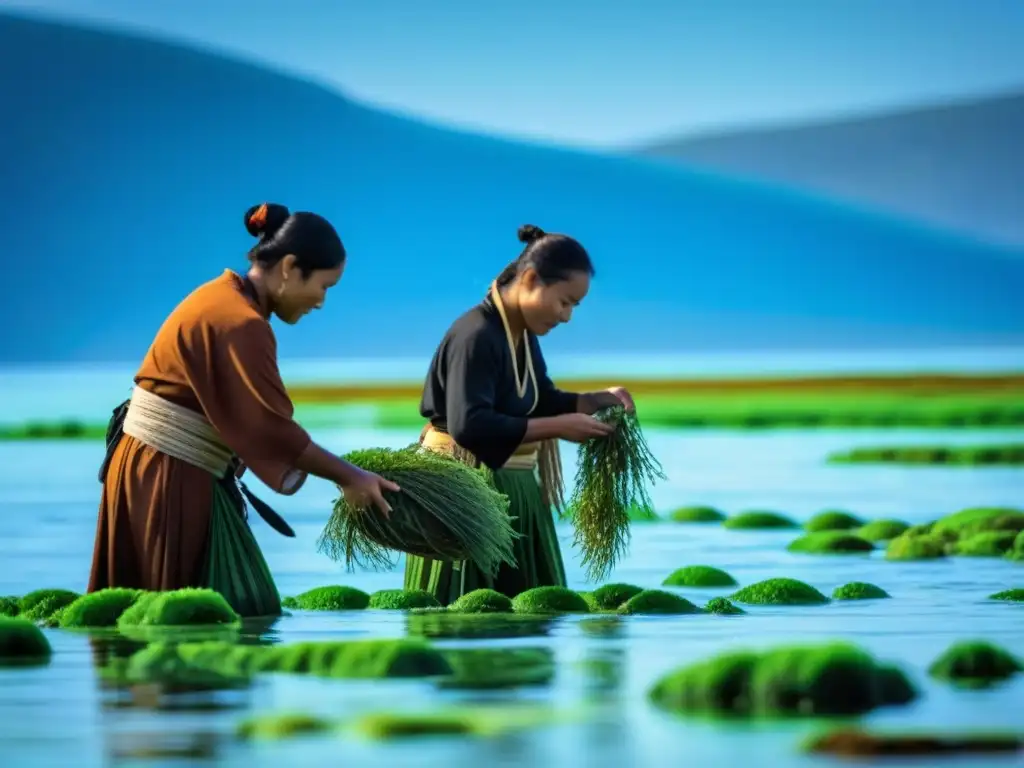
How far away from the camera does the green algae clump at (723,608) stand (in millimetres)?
9227

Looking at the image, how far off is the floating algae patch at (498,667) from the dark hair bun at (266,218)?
59.7 inches

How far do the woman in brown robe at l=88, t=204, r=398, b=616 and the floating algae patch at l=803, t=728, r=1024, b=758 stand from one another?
2.67 meters

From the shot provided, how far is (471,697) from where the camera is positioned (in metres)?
6.36

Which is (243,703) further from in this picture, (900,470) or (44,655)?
(900,470)

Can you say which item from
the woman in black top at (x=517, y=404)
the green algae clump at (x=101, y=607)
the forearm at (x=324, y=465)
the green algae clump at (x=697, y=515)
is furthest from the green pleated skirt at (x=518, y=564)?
the green algae clump at (x=697, y=515)

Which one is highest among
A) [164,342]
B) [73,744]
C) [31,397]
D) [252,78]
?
[252,78]

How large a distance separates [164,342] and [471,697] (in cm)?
200

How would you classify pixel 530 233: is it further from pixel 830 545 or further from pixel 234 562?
pixel 830 545

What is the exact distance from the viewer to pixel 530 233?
9031mm

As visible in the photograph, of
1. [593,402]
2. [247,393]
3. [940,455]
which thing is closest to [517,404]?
[593,402]

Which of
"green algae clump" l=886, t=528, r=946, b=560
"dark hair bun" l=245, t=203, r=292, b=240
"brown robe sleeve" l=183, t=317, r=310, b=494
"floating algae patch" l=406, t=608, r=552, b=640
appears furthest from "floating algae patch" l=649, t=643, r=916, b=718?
"green algae clump" l=886, t=528, r=946, b=560

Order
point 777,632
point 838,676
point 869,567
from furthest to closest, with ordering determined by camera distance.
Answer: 1. point 869,567
2. point 777,632
3. point 838,676

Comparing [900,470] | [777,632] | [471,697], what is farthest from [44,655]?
[900,470]

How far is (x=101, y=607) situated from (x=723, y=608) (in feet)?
8.06
